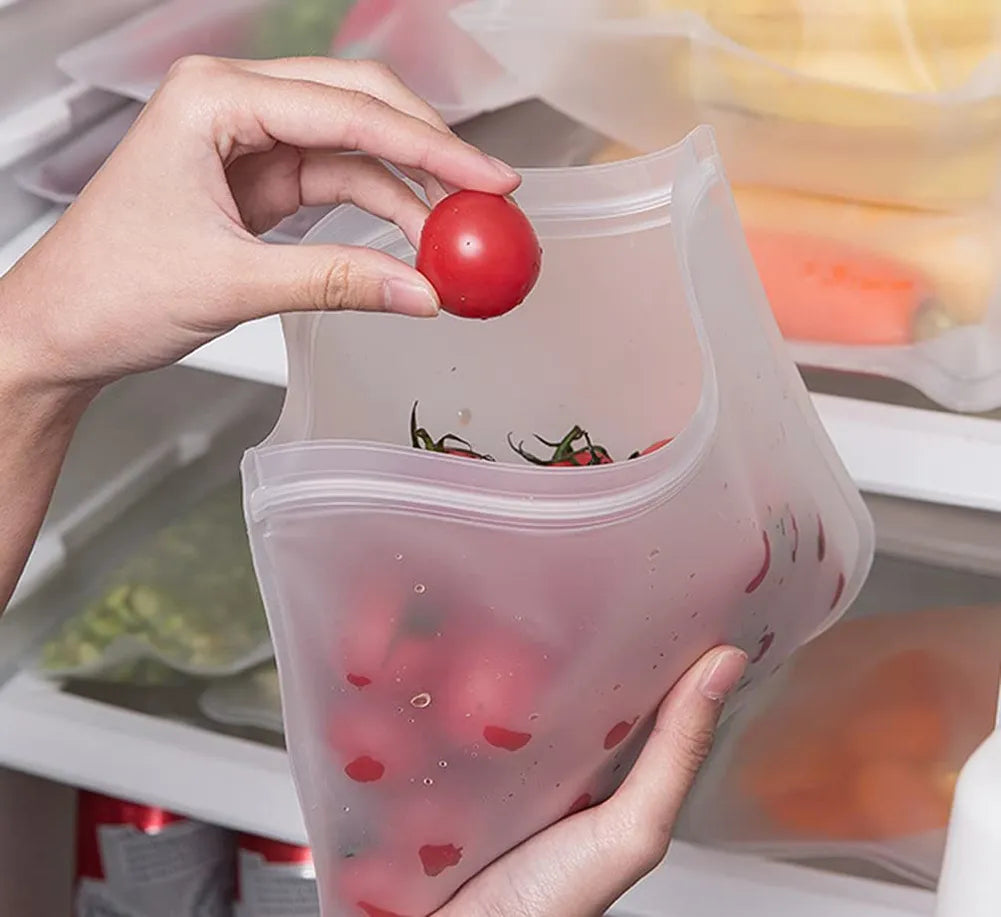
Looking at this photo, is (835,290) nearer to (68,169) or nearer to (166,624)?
(68,169)

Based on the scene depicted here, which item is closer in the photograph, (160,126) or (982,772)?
(982,772)

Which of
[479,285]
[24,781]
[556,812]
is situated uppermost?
[479,285]

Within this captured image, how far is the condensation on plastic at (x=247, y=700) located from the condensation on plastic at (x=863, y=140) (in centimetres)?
54

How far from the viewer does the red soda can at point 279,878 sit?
1199 mm

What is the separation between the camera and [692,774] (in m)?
0.75

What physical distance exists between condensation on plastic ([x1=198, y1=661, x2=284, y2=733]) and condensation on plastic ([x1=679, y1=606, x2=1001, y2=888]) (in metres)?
0.35

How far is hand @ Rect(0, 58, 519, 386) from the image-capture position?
2.21ft

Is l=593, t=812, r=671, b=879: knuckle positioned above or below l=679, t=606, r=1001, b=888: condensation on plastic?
above

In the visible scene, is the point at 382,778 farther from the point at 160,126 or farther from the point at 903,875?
the point at 903,875

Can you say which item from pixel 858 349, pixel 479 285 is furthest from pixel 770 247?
pixel 479 285

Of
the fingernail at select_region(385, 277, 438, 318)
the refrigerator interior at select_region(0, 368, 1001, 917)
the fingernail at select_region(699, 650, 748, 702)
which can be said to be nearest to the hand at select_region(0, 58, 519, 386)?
the fingernail at select_region(385, 277, 438, 318)

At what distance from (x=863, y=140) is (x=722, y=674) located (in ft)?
1.12

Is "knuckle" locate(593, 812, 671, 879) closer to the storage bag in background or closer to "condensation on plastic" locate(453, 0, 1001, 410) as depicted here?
"condensation on plastic" locate(453, 0, 1001, 410)

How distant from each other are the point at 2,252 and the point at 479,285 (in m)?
0.50
